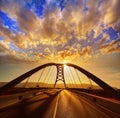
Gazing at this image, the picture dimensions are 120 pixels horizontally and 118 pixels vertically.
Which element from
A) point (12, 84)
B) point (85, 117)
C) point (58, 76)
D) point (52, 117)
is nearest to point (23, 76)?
point (12, 84)

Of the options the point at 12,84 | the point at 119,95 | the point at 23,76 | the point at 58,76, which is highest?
the point at 58,76

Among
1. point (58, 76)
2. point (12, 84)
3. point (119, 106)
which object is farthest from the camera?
point (58, 76)

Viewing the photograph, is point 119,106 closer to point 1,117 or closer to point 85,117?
point 85,117

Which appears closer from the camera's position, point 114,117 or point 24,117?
point 24,117

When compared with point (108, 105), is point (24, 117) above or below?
→ below

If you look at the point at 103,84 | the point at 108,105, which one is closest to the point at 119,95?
the point at 103,84

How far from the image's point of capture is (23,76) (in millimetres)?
13875

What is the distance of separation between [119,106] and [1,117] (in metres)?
9.37

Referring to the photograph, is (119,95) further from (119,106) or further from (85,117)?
(119,106)

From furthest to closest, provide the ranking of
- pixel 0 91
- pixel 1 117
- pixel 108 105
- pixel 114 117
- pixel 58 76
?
pixel 58 76, pixel 108 105, pixel 114 117, pixel 1 117, pixel 0 91

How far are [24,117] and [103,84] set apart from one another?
563cm

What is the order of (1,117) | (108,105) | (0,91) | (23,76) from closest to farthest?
(0,91), (1,117), (23,76), (108,105)

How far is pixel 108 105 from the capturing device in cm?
2022

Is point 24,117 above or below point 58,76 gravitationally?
below
